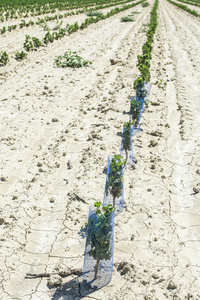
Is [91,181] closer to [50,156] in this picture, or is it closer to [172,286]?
[50,156]

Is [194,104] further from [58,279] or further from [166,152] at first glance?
[58,279]

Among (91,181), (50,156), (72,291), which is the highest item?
(50,156)

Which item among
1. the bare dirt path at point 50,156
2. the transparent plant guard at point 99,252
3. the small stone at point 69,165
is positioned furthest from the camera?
the small stone at point 69,165

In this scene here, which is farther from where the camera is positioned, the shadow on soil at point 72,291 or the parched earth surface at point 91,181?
the parched earth surface at point 91,181

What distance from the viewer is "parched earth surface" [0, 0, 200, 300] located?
10.9 feet

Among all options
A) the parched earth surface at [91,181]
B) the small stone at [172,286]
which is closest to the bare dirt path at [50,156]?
the parched earth surface at [91,181]

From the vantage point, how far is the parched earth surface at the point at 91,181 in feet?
10.9

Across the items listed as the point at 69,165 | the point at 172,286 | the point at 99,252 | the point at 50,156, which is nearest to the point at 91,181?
the point at 69,165

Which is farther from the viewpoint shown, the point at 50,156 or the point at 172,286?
the point at 50,156

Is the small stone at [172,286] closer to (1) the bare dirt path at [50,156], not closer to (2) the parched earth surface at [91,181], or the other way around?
(2) the parched earth surface at [91,181]

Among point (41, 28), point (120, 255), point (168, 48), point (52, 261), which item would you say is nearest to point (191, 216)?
point (120, 255)

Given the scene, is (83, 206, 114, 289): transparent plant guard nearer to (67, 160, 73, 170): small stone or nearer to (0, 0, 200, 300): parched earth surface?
(0, 0, 200, 300): parched earth surface

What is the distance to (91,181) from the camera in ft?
16.2

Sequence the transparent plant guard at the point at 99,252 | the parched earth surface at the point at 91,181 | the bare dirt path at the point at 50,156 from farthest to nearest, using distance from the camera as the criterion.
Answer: the bare dirt path at the point at 50,156 < the parched earth surface at the point at 91,181 < the transparent plant guard at the point at 99,252
